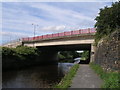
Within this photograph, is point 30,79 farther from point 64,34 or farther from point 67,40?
point 64,34

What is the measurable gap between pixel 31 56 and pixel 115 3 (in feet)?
76.2

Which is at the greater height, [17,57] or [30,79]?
[17,57]

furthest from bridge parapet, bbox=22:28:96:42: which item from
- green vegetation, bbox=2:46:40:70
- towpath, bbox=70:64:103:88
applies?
towpath, bbox=70:64:103:88

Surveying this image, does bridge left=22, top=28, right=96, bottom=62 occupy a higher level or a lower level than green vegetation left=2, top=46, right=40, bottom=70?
higher

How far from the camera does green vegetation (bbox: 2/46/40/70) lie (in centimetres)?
2811

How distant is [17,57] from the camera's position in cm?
3138

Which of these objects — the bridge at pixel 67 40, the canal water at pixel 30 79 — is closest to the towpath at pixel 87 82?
the canal water at pixel 30 79

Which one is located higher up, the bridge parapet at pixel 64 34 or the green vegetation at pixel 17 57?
the bridge parapet at pixel 64 34

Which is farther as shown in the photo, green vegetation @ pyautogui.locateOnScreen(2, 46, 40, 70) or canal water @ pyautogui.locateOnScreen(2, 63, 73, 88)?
green vegetation @ pyautogui.locateOnScreen(2, 46, 40, 70)

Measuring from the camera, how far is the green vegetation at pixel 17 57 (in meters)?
28.1

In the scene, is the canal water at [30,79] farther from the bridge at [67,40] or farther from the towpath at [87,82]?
the bridge at [67,40]

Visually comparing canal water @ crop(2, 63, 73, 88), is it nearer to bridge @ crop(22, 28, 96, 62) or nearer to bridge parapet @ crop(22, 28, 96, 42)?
bridge @ crop(22, 28, 96, 62)

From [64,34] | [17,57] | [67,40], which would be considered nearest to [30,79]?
[17,57]

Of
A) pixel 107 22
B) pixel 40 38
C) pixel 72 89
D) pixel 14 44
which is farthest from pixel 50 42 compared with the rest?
pixel 72 89
